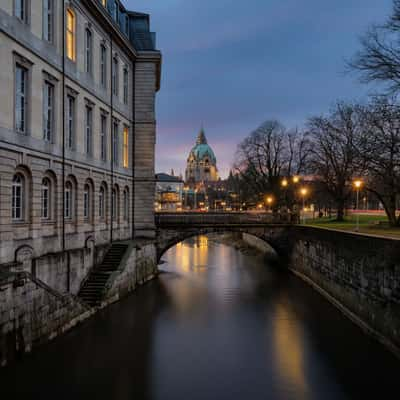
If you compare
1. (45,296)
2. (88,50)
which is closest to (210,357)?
(45,296)

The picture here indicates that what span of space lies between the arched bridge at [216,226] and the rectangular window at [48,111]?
575 inches

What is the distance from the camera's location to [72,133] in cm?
2109

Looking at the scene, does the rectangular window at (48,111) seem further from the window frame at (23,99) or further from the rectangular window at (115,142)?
the rectangular window at (115,142)

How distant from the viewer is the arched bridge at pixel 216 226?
32188 mm

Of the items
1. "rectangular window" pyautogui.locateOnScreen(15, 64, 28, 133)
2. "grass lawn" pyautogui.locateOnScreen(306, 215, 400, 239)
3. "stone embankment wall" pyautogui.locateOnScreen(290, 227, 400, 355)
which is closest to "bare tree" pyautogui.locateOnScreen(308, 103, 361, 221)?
"grass lawn" pyautogui.locateOnScreen(306, 215, 400, 239)

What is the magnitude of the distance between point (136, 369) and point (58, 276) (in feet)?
21.5

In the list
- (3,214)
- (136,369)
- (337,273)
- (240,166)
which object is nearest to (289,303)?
(337,273)

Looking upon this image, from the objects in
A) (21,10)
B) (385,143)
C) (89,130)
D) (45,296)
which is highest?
(21,10)

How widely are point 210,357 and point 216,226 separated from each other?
61.0ft

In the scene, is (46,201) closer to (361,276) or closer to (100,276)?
(100,276)

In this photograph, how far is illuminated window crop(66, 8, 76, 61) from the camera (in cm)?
2022

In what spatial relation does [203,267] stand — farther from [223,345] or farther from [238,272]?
[223,345]

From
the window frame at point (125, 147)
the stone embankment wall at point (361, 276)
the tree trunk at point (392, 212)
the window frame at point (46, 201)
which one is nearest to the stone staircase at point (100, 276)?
the window frame at point (46, 201)

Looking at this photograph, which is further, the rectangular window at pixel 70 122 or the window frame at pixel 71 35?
the rectangular window at pixel 70 122
